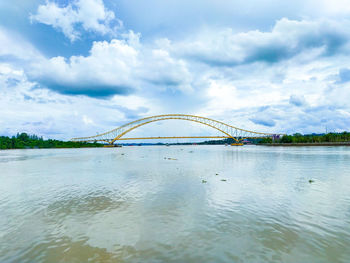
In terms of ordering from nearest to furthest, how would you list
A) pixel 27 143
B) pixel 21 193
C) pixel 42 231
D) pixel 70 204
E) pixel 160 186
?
pixel 42 231 → pixel 70 204 → pixel 21 193 → pixel 160 186 → pixel 27 143

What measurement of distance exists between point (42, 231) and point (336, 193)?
1442 centimetres

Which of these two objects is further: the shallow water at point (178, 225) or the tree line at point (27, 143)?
the tree line at point (27, 143)

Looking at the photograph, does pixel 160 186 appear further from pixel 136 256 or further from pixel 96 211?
pixel 136 256

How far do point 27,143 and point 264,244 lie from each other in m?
160

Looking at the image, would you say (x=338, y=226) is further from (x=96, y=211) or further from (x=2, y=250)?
(x=2, y=250)

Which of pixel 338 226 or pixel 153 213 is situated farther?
pixel 153 213

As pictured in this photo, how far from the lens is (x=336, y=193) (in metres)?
11.4

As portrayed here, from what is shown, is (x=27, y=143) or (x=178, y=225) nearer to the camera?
(x=178, y=225)

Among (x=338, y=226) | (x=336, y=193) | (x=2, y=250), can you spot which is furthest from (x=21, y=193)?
(x=336, y=193)

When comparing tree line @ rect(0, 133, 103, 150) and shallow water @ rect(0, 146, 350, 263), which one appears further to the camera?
tree line @ rect(0, 133, 103, 150)

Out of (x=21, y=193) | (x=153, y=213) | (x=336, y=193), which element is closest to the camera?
(x=153, y=213)

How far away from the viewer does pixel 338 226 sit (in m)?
7.10

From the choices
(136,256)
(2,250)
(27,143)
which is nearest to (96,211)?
(2,250)

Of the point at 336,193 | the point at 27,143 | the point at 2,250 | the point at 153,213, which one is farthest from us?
the point at 27,143
